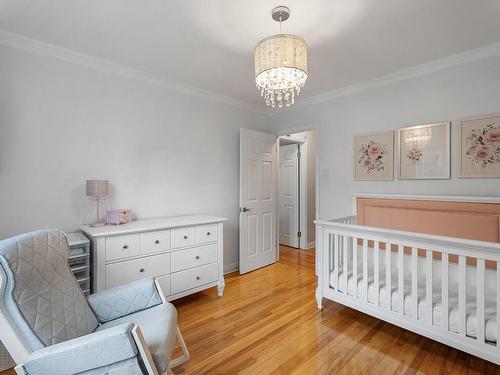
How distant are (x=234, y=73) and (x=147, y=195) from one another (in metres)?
1.59

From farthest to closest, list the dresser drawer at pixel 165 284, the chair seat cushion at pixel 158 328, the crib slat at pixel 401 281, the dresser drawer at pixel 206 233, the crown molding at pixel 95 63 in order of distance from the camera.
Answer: the dresser drawer at pixel 206 233 → the dresser drawer at pixel 165 284 → the crown molding at pixel 95 63 → the crib slat at pixel 401 281 → the chair seat cushion at pixel 158 328

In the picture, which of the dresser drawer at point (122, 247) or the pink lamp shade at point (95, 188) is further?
the pink lamp shade at point (95, 188)

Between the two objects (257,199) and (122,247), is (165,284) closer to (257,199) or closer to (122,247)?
(122,247)

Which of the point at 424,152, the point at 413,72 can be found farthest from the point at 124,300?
the point at 413,72

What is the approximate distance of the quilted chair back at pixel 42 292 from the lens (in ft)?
3.86

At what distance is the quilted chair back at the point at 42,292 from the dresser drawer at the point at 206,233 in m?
1.25

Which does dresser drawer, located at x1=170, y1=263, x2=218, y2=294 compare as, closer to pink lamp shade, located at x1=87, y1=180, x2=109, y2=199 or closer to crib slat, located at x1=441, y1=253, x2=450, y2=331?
pink lamp shade, located at x1=87, y1=180, x2=109, y2=199

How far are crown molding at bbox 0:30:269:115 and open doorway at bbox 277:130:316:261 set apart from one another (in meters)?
1.72

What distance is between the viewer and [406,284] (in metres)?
2.16

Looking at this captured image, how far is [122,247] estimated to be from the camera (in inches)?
87.7

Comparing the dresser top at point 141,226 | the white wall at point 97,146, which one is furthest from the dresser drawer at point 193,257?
the white wall at point 97,146

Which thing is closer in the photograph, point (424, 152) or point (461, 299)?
point (461, 299)

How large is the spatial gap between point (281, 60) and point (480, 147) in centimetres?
198

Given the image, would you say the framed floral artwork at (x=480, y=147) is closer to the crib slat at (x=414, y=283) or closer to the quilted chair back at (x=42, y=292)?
the crib slat at (x=414, y=283)
